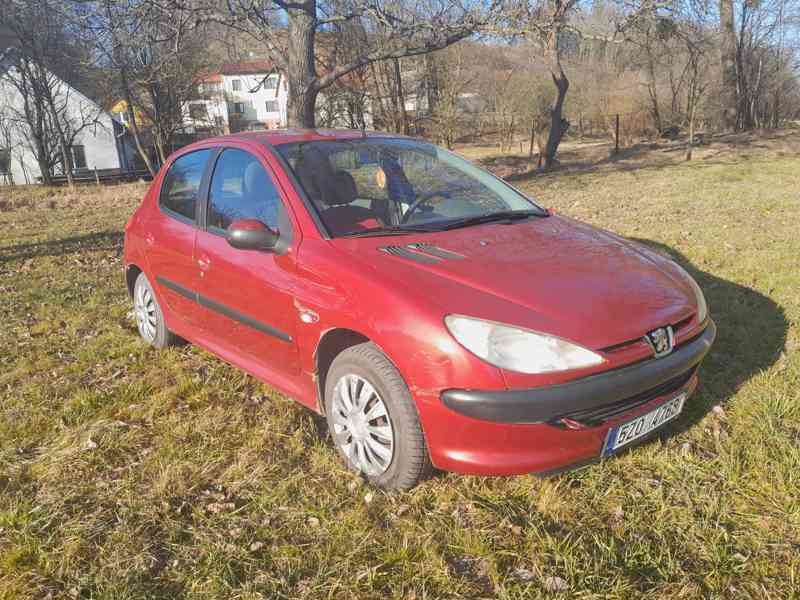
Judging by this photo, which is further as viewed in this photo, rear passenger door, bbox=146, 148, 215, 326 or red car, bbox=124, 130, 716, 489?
rear passenger door, bbox=146, 148, 215, 326

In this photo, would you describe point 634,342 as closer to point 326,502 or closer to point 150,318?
point 326,502

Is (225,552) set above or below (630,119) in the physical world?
below

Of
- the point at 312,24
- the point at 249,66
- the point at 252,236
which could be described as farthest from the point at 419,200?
the point at 249,66

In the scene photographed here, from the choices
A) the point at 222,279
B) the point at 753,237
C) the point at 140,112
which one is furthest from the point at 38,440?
the point at 140,112

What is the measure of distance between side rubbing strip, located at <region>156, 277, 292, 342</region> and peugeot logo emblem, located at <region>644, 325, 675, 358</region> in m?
1.71

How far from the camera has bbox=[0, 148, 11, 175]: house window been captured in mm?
35500

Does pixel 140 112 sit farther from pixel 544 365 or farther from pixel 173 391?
pixel 544 365

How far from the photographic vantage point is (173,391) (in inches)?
152

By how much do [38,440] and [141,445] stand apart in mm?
636

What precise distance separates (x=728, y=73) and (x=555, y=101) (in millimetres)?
10662

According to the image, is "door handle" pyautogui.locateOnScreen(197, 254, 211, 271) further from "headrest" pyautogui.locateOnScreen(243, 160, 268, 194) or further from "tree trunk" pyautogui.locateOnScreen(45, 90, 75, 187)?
"tree trunk" pyautogui.locateOnScreen(45, 90, 75, 187)

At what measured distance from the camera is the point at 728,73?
24406mm

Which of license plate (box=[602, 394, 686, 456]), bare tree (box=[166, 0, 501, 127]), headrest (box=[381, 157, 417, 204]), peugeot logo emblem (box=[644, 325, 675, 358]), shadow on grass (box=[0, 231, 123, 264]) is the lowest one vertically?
license plate (box=[602, 394, 686, 456])

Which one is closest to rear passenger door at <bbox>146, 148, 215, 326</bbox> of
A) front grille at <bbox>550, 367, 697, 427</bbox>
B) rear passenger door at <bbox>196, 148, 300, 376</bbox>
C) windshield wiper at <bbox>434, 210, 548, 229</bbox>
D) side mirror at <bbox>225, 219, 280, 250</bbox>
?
rear passenger door at <bbox>196, 148, 300, 376</bbox>
